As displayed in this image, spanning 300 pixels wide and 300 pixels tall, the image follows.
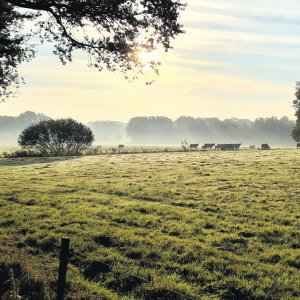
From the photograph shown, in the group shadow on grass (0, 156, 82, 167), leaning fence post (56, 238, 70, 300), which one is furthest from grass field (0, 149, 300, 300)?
shadow on grass (0, 156, 82, 167)

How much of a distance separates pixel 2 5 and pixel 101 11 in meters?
4.66

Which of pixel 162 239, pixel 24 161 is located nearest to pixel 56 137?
pixel 24 161

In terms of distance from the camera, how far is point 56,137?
49625mm

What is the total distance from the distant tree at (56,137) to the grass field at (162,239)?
32288 mm

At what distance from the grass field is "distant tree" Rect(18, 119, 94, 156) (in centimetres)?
3229

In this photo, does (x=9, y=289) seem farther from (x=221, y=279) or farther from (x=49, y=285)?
(x=221, y=279)

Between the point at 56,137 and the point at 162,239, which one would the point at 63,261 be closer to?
the point at 162,239

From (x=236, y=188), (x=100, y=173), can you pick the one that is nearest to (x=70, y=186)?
(x=100, y=173)

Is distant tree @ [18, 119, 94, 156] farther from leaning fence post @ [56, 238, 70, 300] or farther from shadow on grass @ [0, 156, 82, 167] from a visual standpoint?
leaning fence post @ [56, 238, 70, 300]

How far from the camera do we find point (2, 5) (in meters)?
12.2

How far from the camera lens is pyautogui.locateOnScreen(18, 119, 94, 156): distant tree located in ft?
158

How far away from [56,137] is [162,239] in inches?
1764

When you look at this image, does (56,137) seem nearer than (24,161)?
No

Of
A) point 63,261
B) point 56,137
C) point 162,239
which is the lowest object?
point 162,239
